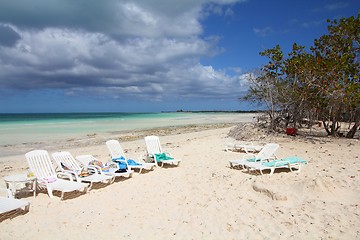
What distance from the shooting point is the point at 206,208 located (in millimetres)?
Answer: 4852

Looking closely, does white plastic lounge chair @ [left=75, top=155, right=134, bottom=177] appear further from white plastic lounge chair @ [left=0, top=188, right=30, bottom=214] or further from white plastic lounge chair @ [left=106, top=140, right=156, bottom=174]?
white plastic lounge chair @ [left=0, top=188, right=30, bottom=214]

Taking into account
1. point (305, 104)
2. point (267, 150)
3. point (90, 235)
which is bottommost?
point (90, 235)

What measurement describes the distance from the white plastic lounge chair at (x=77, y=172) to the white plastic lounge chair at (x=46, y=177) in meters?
0.19

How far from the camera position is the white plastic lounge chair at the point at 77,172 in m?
6.31

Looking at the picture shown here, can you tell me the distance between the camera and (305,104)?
1338 cm

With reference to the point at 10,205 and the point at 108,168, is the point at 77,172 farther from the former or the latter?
the point at 10,205

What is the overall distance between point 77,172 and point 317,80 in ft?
35.7

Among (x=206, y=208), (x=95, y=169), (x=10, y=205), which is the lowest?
(x=206, y=208)

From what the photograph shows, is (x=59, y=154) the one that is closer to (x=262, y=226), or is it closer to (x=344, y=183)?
(x=262, y=226)

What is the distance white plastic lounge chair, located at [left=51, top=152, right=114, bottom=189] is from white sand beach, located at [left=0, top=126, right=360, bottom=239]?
243 millimetres

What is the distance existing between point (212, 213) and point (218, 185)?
1.53 metres

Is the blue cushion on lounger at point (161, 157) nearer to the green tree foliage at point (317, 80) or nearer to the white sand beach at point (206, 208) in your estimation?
the white sand beach at point (206, 208)

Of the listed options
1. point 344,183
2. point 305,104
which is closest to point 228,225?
point 344,183

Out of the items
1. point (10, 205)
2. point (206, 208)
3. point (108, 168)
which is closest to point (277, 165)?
point (206, 208)
